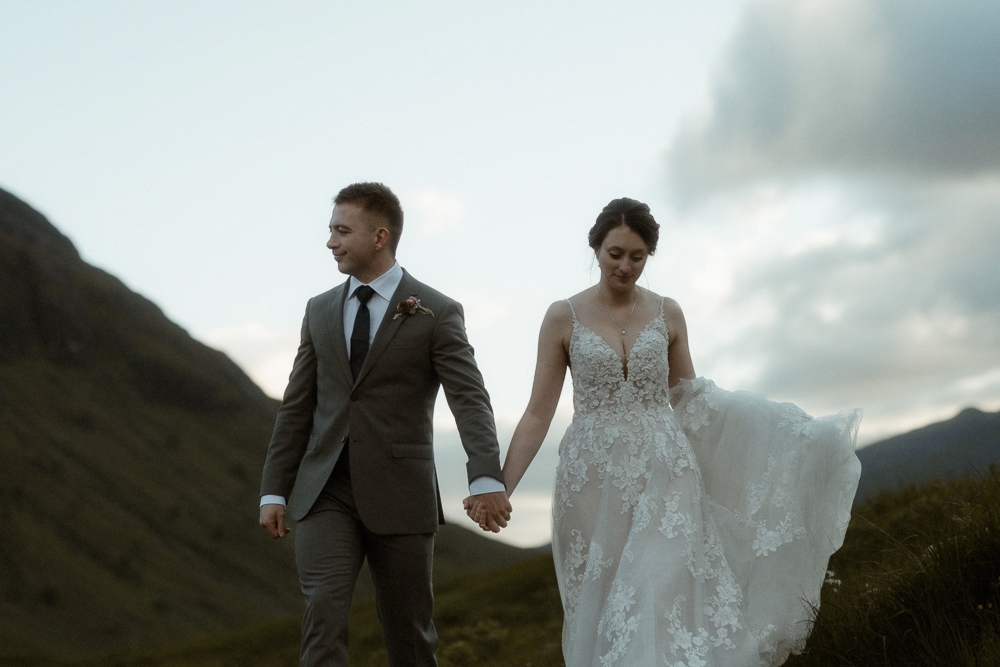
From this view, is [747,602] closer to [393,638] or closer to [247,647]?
A: [393,638]

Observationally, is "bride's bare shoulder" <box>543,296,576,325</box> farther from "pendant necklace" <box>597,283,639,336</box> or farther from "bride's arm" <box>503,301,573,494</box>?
"pendant necklace" <box>597,283,639,336</box>

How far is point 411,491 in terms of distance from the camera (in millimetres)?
6621

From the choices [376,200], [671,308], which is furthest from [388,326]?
[671,308]

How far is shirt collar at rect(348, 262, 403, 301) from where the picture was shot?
6.94 meters

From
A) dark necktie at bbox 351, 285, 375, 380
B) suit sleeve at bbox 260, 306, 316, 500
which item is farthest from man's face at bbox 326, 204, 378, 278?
suit sleeve at bbox 260, 306, 316, 500

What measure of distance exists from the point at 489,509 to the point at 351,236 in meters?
1.84

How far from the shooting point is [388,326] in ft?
22.2

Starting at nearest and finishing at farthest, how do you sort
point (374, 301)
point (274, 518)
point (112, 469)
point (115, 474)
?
point (274, 518), point (374, 301), point (115, 474), point (112, 469)

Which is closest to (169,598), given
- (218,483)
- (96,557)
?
(96,557)

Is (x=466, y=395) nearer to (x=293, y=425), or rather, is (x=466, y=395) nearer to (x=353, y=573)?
(x=293, y=425)

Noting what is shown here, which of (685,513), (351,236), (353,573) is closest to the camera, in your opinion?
(353,573)

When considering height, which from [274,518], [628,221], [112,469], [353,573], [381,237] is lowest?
[353,573]

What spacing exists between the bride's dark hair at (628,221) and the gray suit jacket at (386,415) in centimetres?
104

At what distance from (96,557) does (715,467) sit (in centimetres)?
8449
